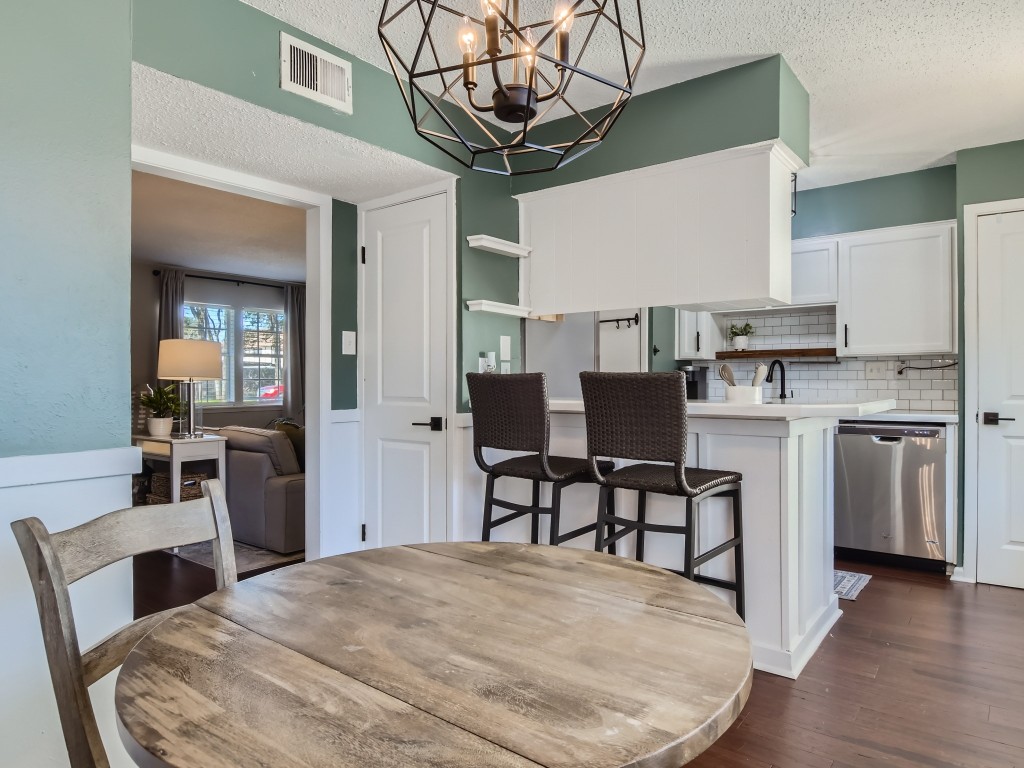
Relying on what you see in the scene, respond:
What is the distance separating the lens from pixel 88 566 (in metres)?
1.11

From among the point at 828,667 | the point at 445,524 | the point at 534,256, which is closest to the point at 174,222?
the point at 534,256

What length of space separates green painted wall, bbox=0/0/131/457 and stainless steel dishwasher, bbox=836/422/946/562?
4.02 metres

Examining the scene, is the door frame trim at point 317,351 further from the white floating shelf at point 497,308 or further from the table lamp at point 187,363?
the table lamp at point 187,363

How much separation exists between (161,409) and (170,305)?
2.59 m

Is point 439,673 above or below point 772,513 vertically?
above

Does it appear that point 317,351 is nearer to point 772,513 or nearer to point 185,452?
point 185,452

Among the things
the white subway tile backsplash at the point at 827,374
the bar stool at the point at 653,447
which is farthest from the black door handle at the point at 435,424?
the white subway tile backsplash at the point at 827,374

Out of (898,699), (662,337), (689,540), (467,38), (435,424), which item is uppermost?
(467,38)

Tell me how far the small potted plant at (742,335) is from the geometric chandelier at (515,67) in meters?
2.34

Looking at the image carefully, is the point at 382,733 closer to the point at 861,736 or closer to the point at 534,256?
the point at 861,736

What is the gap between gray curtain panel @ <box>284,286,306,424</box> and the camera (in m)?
8.36

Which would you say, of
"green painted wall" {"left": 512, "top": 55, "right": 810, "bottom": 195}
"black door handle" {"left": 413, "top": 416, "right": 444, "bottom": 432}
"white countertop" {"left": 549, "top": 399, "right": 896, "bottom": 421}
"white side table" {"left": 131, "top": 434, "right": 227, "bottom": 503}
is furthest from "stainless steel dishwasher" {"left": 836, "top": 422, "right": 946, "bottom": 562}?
"white side table" {"left": 131, "top": 434, "right": 227, "bottom": 503}

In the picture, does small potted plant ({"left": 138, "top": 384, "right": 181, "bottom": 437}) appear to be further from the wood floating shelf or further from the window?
the wood floating shelf

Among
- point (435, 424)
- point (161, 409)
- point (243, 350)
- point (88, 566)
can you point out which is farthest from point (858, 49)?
point (243, 350)
